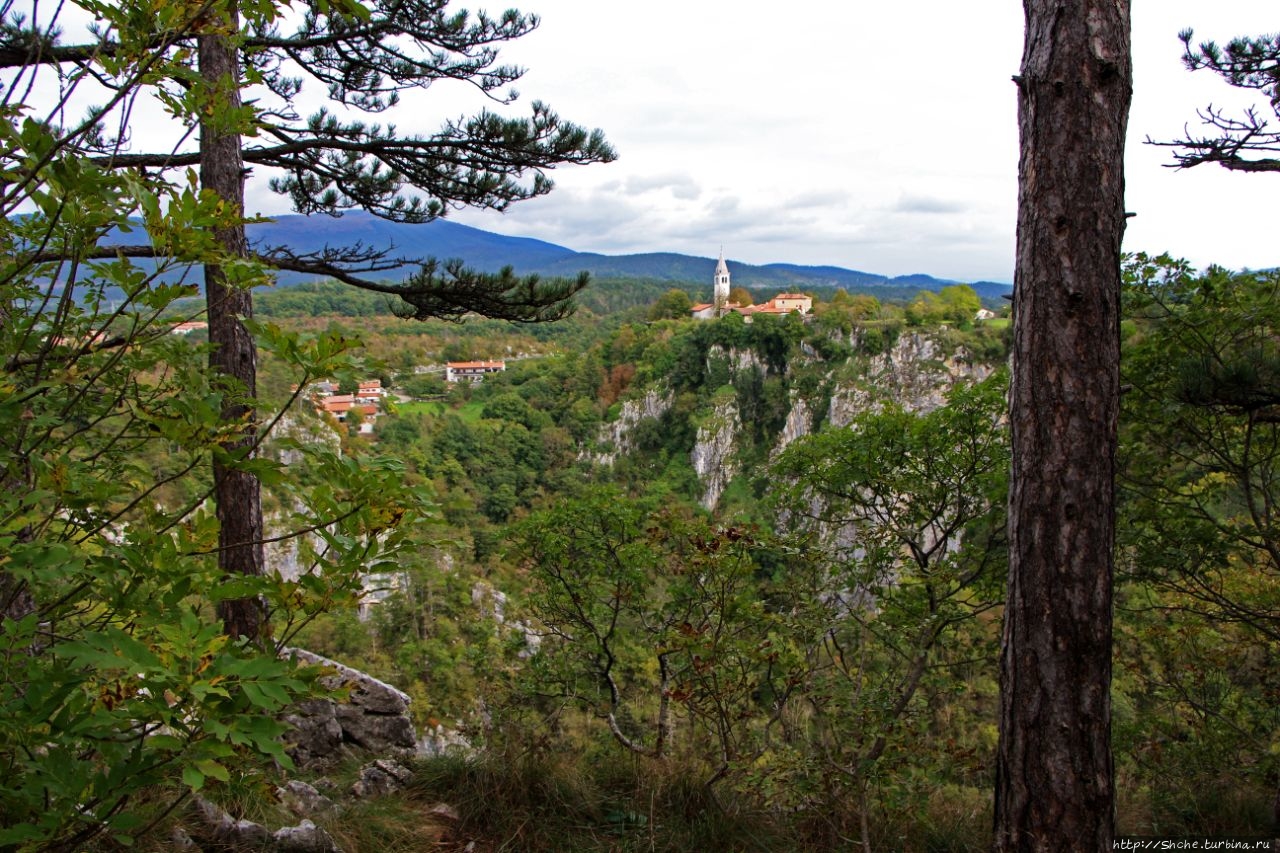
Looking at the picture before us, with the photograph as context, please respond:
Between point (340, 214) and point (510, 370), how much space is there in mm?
49358

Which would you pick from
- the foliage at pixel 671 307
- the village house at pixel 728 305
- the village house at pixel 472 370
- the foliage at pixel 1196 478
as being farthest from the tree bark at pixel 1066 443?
the foliage at pixel 671 307

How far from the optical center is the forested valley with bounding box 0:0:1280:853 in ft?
3.47

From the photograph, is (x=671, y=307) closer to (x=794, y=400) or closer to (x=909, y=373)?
(x=794, y=400)

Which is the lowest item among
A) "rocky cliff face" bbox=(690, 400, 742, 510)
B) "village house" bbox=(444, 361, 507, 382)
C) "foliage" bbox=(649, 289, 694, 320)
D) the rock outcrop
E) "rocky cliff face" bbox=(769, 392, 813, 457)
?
"rocky cliff face" bbox=(690, 400, 742, 510)

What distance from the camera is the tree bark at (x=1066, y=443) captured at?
6.38 feet

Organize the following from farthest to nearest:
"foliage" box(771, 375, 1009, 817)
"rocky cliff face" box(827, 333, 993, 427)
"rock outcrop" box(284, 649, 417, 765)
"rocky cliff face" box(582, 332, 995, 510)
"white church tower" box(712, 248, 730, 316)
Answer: "white church tower" box(712, 248, 730, 316)
"rocky cliff face" box(582, 332, 995, 510)
"rocky cliff face" box(827, 333, 993, 427)
"rock outcrop" box(284, 649, 417, 765)
"foliage" box(771, 375, 1009, 817)

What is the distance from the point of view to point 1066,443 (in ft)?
6.55

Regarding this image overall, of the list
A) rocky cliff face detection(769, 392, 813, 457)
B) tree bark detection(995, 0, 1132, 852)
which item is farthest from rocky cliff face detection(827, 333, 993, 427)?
tree bark detection(995, 0, 1132, 852)

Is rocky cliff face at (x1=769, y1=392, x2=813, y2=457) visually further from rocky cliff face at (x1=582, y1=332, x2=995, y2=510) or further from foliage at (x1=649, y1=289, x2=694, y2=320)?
foliage at (x1=649, y1=289, x2=694, y2=320)

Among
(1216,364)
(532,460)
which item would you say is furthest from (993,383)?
(532,460)

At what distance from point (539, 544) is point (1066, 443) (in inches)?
89.8

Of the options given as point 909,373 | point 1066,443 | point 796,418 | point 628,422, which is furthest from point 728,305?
point 1066,443

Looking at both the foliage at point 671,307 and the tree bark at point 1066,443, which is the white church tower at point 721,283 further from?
the tree bark at point 1066,443

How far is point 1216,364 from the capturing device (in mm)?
2570
